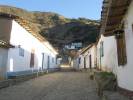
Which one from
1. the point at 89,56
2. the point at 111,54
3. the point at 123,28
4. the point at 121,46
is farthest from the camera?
the point at 89,56

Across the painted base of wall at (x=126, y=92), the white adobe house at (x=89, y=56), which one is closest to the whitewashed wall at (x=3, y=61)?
the painted base of wall at (x=126, y=92)

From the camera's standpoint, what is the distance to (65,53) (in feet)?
189

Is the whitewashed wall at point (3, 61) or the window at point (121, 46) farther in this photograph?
the whitewashed wall at point (3, 61)

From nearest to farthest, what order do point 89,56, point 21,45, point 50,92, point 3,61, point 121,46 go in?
point 121,46
point 50,92
point 3,61
point 21,45
point 89,56

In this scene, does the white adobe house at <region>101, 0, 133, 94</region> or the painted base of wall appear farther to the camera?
the painted base of wall

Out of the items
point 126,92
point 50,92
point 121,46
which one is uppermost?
point 121,46

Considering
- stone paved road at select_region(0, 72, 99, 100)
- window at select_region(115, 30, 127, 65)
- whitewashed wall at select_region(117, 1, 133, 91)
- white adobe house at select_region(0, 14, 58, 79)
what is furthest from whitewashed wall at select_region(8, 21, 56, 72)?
whitewashed wall at select_region(117, 1, 133, 91)

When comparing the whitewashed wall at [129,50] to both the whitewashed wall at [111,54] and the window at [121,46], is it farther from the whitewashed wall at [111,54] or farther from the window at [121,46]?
the whitewashed wall at [111,54]

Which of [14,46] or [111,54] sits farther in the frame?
[14,46]

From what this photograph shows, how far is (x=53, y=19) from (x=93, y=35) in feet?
124

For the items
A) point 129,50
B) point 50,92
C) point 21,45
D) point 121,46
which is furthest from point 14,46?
point 129,50

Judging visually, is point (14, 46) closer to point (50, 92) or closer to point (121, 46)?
point (50, 92)

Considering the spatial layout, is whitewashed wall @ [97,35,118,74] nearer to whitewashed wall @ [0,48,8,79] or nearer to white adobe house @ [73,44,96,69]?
whitewashed wall @ [0,48,8,79]

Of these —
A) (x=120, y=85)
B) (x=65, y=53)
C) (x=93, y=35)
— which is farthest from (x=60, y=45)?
(x=120, y=85)
